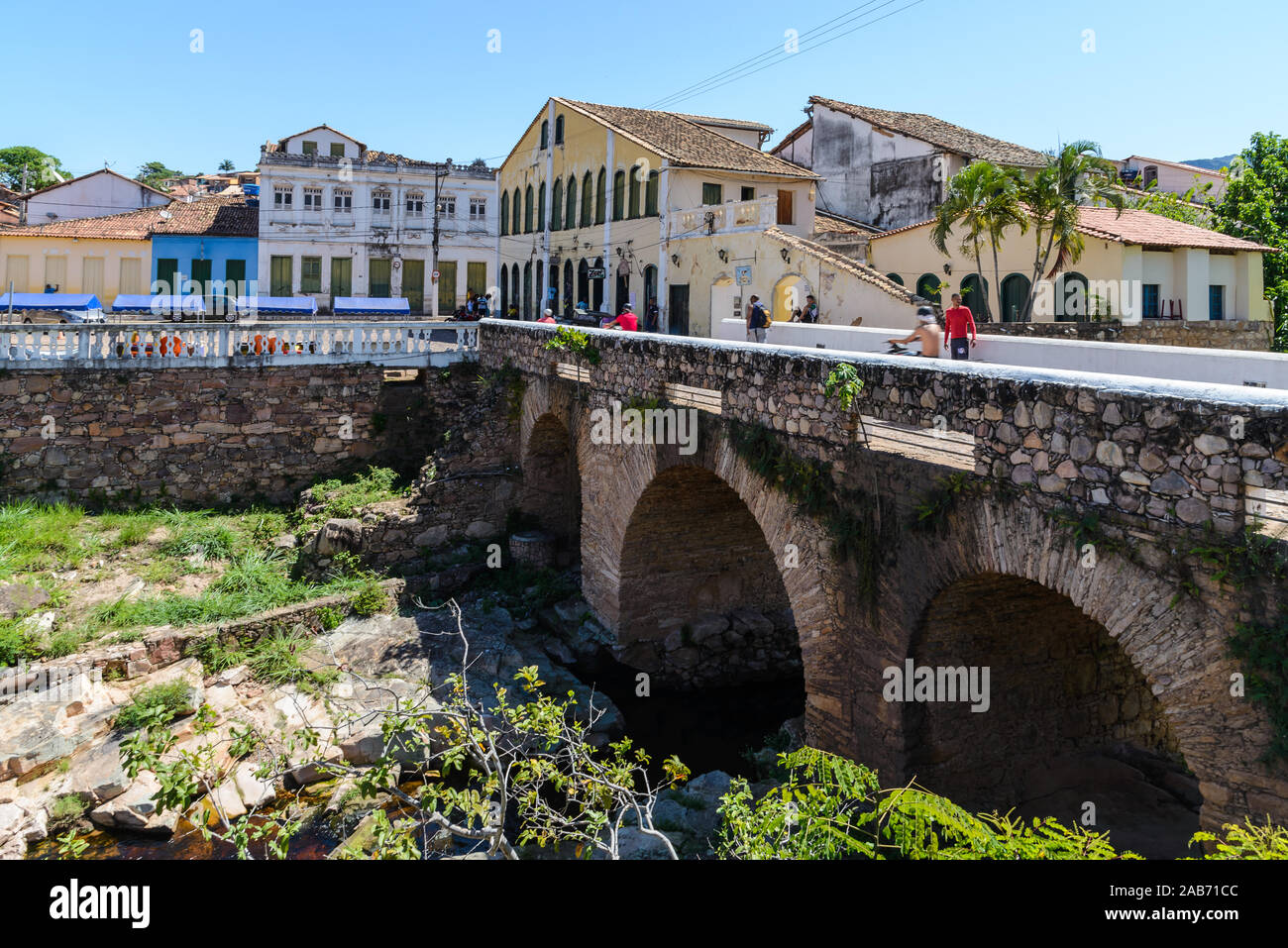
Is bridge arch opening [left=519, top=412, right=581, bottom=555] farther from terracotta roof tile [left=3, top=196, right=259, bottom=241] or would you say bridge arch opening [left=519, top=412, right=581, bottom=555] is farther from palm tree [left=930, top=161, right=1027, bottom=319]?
terracotta roof tile [left=3, top=196, right=259, bottom=241]

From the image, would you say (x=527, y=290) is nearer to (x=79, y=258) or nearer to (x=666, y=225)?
(x=666, y=225)

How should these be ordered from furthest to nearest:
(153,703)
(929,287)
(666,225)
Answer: (666,225)
(929,287)
(153,703)

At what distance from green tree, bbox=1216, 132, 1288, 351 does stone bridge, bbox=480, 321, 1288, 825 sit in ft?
69.2

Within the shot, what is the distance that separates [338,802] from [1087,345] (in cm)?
951

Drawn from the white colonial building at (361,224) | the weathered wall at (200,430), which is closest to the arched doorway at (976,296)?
the weathered wall at (200,430)

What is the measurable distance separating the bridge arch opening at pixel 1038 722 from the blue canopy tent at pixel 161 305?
84.7ft

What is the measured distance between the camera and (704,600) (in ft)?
50.6

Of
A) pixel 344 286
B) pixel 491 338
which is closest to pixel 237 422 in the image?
pixel 491 338

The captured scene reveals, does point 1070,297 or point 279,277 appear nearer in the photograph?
point 1070,297

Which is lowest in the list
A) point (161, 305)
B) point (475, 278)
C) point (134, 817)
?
point (134, 817)

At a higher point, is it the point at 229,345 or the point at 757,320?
the point at 757,320

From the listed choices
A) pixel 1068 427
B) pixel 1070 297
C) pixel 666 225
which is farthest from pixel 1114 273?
pixel 1068 427

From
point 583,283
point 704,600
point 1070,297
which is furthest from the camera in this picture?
point 583,283

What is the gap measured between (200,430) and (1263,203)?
28.2m
